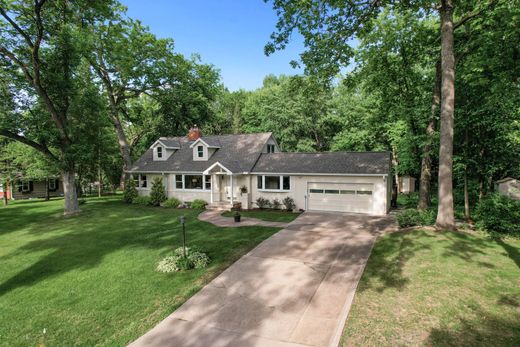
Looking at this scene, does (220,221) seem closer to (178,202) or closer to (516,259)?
(178,202)

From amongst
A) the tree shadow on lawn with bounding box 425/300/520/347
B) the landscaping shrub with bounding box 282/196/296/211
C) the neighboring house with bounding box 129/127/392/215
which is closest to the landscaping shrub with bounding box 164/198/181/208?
the neighboring house with bounding box 129/127/392/215

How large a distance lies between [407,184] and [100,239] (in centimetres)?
3008

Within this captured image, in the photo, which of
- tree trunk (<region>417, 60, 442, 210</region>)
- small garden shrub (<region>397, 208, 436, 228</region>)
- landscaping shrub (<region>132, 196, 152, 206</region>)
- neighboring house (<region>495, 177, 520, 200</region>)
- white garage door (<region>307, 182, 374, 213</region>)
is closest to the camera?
small garden shrub (<region>397, 208, 436, 228</region>)

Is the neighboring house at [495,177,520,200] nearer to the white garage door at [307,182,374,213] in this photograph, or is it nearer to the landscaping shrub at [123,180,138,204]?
the white garage door at [307,182,374,213]

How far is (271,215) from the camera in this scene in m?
17.1

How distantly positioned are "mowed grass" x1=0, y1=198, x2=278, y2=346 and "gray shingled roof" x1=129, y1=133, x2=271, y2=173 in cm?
611

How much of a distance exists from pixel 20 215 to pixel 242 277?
19.7 meters

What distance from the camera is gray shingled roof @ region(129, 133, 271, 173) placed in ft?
68.4

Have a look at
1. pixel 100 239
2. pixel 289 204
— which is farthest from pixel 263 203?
pixel 100 239

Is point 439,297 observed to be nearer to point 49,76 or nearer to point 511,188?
point 511,188

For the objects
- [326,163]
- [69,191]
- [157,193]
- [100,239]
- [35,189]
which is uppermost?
[326,163]

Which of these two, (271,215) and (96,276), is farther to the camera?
(271,215)

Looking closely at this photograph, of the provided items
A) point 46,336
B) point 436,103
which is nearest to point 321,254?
point 46,336

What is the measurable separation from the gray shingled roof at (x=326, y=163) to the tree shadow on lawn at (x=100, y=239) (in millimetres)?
6502
